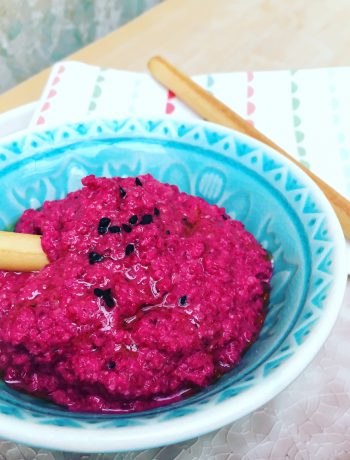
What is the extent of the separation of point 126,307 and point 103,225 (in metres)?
0.16

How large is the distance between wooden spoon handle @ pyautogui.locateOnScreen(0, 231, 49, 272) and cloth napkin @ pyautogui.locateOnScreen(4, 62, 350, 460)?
1.00 ft

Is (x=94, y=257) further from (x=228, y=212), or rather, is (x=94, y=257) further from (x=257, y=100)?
(x=257, y=100)

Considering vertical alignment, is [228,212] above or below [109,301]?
above

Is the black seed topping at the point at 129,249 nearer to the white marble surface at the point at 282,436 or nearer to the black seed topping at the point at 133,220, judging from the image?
the black seed topping at the point at 133,220

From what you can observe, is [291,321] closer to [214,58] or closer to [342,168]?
[342,168]

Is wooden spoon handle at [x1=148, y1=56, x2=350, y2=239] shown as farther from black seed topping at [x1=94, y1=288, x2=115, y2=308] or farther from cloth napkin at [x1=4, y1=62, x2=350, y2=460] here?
black seed topping at [x1=94, y1=288, x2=115, y2=308]

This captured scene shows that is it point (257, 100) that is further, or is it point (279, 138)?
point (257, 100)

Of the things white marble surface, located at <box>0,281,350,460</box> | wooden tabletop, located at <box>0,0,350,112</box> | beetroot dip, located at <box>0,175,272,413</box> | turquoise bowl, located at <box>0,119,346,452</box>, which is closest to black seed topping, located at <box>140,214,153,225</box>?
beetroot dip, located at <box>0,175,272,413</box>

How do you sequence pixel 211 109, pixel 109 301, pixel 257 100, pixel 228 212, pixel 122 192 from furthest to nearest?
pixel 257 100, pixel 211 109, pixel 228 212, pixel 122 192, pixel 109 301

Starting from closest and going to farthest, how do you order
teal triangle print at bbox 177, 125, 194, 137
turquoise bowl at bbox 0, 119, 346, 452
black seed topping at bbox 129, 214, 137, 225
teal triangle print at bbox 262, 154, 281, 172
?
turquoise bowl at bbox 0, 119, 346, 452 < black seed topping at bbox 129, 214, 137, 225 < teal triangle print at bbox 262, 154, 281, 172 < teal triangle print at bbox 177, 125, 194, 137

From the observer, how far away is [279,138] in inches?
56.1

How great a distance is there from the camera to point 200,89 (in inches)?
57.4

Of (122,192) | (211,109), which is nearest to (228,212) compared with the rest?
(122,192)

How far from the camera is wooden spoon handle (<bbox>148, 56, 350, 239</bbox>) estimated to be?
110cm
